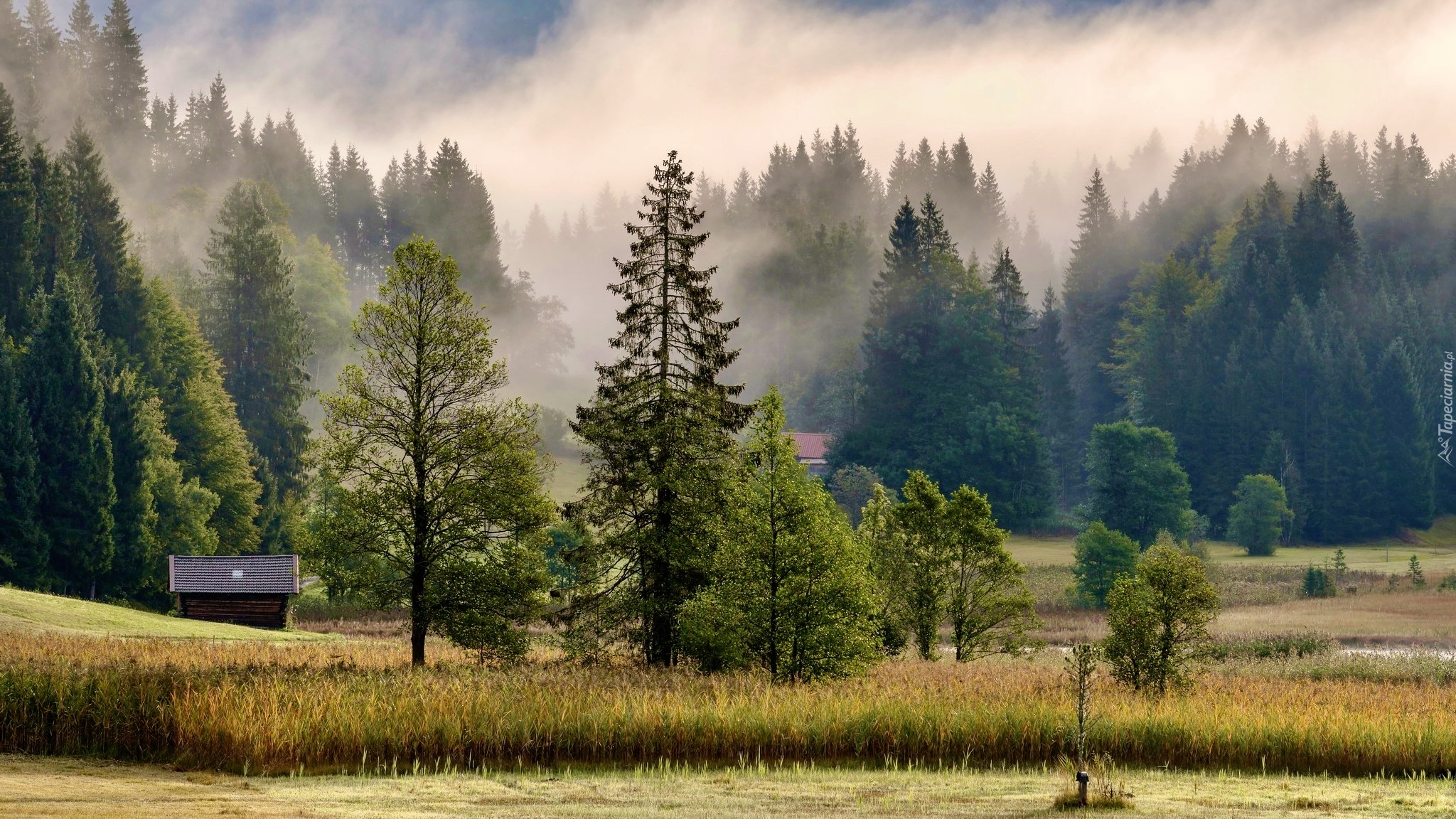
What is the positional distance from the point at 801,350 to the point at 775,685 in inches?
5568

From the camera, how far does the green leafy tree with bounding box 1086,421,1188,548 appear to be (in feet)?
324

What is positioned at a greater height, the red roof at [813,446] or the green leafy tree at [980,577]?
the red roof at [813,446]

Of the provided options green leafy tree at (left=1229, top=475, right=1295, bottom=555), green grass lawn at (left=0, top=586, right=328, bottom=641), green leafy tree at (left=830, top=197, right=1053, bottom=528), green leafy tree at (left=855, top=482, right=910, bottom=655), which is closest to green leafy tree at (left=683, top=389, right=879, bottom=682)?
green leafy tree at (left=855, top=482, right=910, bottom=655)

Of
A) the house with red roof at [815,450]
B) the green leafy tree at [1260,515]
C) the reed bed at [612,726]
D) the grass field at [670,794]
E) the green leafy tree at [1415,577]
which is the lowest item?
the grass field at [670,794]

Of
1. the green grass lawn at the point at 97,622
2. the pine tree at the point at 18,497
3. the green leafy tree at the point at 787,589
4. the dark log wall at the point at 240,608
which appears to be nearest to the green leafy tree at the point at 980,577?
the green leafy tree at the point at 787,589

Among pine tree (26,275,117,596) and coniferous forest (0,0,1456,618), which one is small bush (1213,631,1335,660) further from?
pine tree (26,275,117,596)

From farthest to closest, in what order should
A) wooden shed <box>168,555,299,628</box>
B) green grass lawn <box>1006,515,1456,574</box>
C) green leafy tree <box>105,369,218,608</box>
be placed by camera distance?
green grass lawn <box>1006,515,1456,574</box> < green leafy tree <box>105,369,218,608</box> < wooden shed <box>168,555,299,628</box>

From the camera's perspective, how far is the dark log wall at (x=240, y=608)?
202 ft

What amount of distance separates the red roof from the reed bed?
101355 millimetres

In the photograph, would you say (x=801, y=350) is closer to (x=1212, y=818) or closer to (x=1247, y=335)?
(x=1247, y=335)

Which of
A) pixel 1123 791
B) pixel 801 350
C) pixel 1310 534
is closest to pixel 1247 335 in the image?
pixel 1310 534

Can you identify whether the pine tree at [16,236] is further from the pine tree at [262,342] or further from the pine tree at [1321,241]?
the pine tree at [1321,241]

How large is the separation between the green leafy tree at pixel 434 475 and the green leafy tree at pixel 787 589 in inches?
232

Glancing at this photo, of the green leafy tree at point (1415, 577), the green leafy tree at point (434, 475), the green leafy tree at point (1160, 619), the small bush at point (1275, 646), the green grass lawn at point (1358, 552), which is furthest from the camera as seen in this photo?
the green grass lawn at point (1358, 552)
